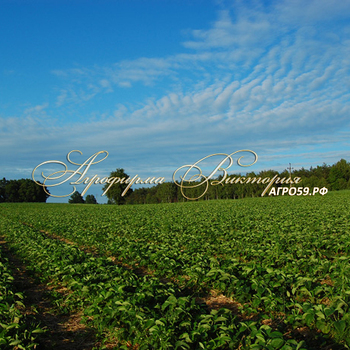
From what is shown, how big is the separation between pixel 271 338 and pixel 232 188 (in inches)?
3966

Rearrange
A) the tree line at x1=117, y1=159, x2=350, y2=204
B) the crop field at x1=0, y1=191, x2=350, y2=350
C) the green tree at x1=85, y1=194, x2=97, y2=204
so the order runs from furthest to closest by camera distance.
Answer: the green tree at x1=85, y1=194, x2=97, y2=204 → the tree line at x1=117, y1=159, x2=350, y2=204 → the crop field at x1=0, y1=191, x2=350, y2=350

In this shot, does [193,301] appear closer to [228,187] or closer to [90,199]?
[228,187]

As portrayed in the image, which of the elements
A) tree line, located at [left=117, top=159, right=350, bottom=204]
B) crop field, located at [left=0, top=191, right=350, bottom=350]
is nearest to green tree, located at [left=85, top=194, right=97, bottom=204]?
tree line, located at [left=117, top=159, right=350, bottom=204]

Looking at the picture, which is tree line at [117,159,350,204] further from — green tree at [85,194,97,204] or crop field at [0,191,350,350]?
crop field at [0,191,350,350]

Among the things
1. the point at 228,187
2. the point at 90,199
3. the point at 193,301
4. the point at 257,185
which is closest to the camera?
the point at 193,301

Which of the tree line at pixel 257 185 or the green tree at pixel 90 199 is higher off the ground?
the tree line at pixel 257 185

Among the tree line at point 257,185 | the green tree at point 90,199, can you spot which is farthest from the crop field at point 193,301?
the green tree at point 90,199

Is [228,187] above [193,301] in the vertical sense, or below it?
above

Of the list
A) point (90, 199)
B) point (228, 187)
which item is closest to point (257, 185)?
point (228, 187)

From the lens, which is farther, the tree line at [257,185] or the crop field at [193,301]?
the tree line at [257,185]

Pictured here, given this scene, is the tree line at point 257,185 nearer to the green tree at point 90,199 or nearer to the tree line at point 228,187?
the tree line at point 228,187

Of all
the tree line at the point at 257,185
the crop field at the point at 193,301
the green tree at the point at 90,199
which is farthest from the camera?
the green tree at the point at 90,199

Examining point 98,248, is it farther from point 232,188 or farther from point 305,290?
point 232,188

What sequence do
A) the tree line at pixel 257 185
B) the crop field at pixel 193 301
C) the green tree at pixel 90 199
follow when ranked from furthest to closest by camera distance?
the green tree at pixel 90 199, the tree line at pixel 257 185, the crop field at pixel 193 301
